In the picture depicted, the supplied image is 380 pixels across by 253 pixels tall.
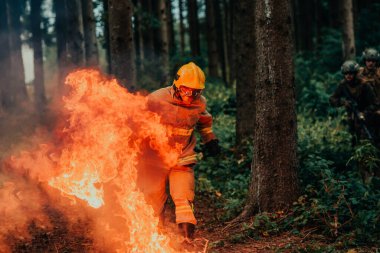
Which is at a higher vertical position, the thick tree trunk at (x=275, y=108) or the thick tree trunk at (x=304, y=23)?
the thick tree trunk at (x=304, y=23)

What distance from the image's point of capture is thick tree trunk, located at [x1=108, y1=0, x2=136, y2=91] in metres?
9.76

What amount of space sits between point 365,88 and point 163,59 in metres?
11.9

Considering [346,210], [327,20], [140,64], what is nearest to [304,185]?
[346,210]

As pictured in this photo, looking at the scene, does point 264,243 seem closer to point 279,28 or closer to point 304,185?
point 304,185

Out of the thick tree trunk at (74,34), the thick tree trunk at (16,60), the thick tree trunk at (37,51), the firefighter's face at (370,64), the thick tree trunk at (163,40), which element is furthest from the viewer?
the thick tree trunk at (37,51)

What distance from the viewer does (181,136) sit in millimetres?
6613

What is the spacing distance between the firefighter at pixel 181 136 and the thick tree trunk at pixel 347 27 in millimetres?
11666

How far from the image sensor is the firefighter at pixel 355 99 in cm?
1048

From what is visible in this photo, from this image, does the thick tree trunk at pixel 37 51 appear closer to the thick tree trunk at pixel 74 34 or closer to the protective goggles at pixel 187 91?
the thick tree trunk at pixel 74 34

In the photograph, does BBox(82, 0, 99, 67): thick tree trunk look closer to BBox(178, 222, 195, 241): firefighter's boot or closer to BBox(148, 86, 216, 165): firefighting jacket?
BBox(148, 86, 216, 165): firefighting jacket

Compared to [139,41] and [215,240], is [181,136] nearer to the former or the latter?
[215,240]

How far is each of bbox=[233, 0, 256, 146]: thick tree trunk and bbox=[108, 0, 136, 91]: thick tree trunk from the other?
2.46 meters

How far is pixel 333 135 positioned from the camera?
13.3m

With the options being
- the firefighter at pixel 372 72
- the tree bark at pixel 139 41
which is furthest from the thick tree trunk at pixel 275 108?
the tree bark at pixel 139 41
